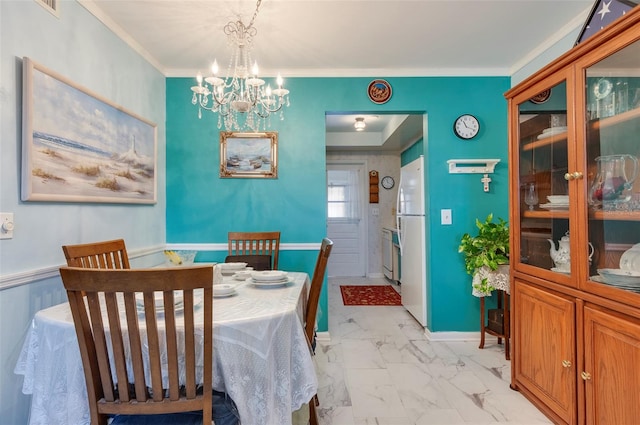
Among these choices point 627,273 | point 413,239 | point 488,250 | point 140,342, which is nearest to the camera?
point 140,342

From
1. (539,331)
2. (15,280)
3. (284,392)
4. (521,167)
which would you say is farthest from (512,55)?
(15,280)

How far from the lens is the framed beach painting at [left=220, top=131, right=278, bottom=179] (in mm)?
2984

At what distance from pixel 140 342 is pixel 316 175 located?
2223 mm

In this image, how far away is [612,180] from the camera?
4.80 ft

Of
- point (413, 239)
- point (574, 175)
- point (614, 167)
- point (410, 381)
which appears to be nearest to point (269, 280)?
point (410, 381)

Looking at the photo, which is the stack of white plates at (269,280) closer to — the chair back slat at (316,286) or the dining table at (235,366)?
the chair back slat at (316,286)

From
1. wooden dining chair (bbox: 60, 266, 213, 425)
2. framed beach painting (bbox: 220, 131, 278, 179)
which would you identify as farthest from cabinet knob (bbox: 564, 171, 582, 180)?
framed beach painting (bbox: 220, 131, 278, 179)

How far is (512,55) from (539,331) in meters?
2.27

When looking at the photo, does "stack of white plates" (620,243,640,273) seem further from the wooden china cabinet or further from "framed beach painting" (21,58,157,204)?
"framed beach painting" (21,58,157,204)

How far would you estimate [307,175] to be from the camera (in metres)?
3.02

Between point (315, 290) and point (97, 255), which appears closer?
point (315, 290)

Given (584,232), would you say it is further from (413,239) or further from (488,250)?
(413,239)

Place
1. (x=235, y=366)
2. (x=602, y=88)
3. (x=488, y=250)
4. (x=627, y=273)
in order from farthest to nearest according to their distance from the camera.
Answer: (x=488, y=250) < (x=602, y=88) < (x=627, y=273) < (x=235, y=366)

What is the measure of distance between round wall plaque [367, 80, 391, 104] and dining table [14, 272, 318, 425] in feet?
7.72
